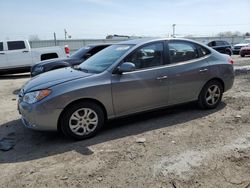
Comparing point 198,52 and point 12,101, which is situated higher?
point 198,52

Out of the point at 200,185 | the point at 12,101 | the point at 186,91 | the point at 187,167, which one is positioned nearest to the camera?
the point at 200,185

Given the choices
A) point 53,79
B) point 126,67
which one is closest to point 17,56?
point 53,79

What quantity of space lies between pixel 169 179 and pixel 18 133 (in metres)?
3.11

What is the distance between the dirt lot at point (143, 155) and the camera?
3334 millimetres

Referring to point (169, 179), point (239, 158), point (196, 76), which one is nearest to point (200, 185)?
point (169, 179)

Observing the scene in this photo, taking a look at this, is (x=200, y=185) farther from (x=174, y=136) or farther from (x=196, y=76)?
(x=196, y=76)

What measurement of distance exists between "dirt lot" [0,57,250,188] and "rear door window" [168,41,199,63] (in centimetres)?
117

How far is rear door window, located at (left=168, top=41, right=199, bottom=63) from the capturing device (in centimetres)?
543

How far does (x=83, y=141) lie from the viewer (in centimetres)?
457

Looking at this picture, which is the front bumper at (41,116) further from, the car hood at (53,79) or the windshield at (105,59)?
the windshield at (105,59)

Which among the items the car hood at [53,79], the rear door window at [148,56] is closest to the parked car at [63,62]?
the car hood at [53,79]

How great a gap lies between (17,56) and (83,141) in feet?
33.4

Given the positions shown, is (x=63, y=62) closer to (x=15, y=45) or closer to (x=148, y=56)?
(x=148, y=56)

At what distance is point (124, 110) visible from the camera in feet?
16.2
